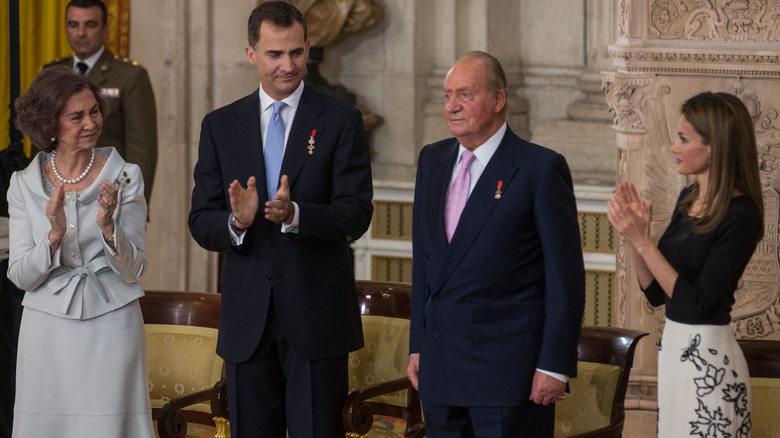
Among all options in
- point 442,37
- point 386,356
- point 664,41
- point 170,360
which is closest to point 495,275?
point 386,356

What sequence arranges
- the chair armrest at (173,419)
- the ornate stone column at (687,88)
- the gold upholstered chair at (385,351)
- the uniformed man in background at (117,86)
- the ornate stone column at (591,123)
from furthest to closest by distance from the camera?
the ornate stone column at (591,123)
the uniformed man in background at (117,86)
the ornate stone column at (687,88)
the gold upholstered chair at (385,351)
the chair armrest at (173,419)

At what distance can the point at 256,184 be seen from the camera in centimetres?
352

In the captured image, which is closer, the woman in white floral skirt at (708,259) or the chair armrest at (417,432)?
the woman in white floral skirt at (708,259)

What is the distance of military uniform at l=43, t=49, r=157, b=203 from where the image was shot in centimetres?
625

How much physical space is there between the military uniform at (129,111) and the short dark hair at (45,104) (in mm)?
2532

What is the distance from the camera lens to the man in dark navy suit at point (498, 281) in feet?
10.3

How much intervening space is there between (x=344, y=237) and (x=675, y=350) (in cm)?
101

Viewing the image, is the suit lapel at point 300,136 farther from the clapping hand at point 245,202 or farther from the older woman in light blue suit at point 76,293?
the older woman in light blue suit at point 76,293

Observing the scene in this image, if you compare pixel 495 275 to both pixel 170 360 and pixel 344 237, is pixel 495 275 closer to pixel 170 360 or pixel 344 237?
pixel 344 237

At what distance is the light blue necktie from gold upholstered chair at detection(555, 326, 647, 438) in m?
1.19

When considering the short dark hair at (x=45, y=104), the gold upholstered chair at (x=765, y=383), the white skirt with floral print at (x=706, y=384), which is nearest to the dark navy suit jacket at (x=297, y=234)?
the short dark hair at (x=45, y=104)

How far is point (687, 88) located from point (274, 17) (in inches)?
86.2

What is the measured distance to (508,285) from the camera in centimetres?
319

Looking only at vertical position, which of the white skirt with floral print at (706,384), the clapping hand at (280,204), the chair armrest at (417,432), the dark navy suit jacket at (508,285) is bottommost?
the chair armrest at (417,432)
